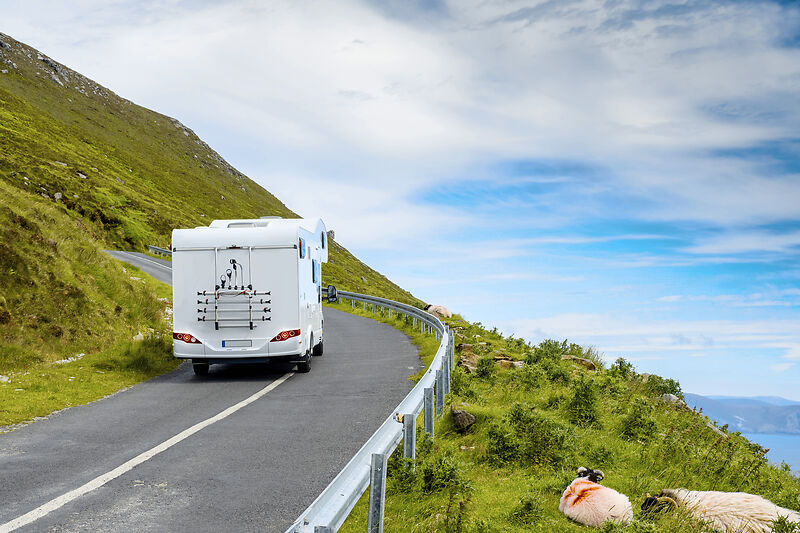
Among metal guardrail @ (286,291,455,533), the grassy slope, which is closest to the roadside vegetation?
metal guardrail @ (286,291,455,533)

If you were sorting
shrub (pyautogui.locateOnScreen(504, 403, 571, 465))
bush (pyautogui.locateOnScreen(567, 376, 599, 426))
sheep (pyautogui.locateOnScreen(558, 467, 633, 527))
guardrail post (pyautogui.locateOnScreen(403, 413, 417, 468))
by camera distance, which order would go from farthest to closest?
bush (pyautogui.locateOnScreen(567, 376, 599, 426)), shrub (pyautogui.locateOnScreen(504, 403, 571, 465)), guardrail post (pyautogui.locateOnScreen(403, 413, 417, 468)), sheep (pyautogui.locateOnScreen(558, 467, 633, 527))

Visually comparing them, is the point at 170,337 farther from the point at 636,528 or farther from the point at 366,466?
the point at 636,528

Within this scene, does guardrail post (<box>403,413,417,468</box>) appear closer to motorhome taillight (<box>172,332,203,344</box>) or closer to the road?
the road

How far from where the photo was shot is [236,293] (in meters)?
14.3

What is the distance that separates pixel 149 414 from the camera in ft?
35.5

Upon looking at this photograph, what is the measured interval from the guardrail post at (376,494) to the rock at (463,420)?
418cm

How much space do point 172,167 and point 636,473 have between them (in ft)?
351

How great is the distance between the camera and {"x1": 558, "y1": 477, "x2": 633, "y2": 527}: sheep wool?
5539mm

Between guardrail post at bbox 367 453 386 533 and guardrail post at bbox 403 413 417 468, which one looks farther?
guardrail post at bbox 403 413 417 468

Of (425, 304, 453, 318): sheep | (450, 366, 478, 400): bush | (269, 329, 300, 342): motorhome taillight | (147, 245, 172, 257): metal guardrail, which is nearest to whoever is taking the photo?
(450, 366, 478, 400): bush

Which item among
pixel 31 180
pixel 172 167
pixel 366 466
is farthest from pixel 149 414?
pixel 172 167

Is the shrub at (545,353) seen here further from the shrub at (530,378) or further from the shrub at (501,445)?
the shrub at (501,445)

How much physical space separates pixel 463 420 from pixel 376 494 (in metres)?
4.38

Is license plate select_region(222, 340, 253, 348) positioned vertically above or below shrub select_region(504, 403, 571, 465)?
above
